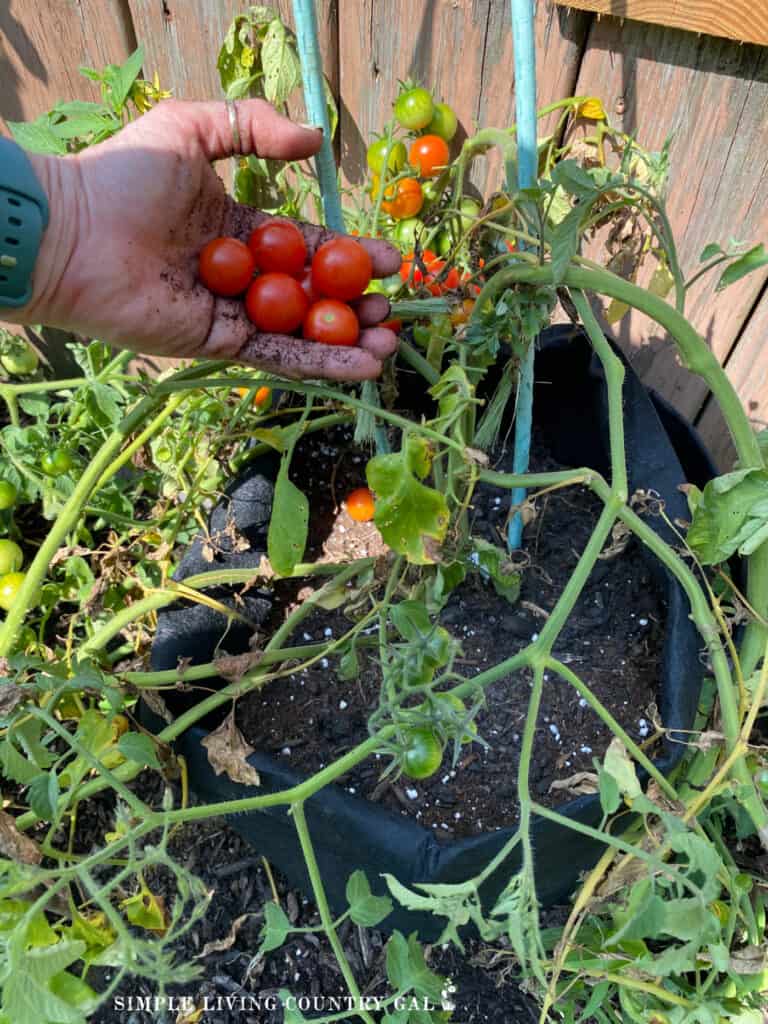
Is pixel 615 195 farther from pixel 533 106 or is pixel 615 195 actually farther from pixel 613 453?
pixel 613 453

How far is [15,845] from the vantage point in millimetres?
812

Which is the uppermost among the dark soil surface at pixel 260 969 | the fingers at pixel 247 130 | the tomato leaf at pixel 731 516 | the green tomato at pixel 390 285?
the fingers at pixel 247 130

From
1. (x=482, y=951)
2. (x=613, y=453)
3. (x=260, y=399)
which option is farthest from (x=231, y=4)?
(x=482, y=951)

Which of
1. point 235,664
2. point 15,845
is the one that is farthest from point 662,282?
point 15,845

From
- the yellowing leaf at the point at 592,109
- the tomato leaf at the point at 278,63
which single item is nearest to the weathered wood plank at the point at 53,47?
the tomato leaf at the point at 278,63

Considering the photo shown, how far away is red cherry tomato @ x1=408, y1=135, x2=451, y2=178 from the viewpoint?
1.37 meters

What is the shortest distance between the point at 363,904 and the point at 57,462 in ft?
3.11

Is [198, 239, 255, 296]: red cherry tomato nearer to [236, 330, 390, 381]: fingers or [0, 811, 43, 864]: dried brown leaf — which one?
[236, 330, 390, 381]: fingers

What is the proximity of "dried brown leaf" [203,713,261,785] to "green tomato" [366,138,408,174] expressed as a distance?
99 cm

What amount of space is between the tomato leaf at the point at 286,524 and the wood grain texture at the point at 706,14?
897mm

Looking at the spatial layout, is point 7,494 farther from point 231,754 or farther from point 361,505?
point 231,754

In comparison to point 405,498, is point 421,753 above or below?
below

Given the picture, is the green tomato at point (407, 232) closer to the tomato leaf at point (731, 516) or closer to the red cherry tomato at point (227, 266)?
the red cherry tomato at point (227, 266)

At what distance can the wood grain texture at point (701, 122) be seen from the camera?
1185 millimetres
